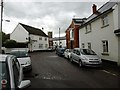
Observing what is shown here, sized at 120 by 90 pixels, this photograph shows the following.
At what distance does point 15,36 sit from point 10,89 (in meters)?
52.4

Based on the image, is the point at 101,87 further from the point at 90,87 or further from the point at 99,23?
the point at 99,23

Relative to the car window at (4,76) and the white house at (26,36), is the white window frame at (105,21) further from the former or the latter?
the white house at (26,36)

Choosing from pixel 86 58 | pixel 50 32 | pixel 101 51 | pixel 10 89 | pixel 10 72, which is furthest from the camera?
pixel 50 32

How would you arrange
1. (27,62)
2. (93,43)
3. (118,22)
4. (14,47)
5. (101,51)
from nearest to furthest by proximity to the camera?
1. (27,62)
2. (118,22)
3. (101,51)
4. (93,43)
5. (14,47)

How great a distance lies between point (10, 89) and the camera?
3184 millimetres

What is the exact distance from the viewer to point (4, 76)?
11.5 ft

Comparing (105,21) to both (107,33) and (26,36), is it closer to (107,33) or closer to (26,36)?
(107,33)

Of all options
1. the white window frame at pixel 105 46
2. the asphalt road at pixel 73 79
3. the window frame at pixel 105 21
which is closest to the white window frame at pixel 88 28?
the window frame at pixel 105 21

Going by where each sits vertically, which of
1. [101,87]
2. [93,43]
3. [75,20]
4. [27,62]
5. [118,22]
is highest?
[75,20]

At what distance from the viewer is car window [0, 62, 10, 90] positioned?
3.34 m

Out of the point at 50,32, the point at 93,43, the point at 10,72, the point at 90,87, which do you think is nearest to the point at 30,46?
the point at 93,43

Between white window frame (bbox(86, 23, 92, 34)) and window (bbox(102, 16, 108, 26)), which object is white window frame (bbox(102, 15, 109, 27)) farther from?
white window frame (bbox(86, 23, 92, 34))

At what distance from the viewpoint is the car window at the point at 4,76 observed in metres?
3.34

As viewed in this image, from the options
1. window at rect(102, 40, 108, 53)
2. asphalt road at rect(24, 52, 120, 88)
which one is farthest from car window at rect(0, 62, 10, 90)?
window at rect(102, 40, 108, 53)
